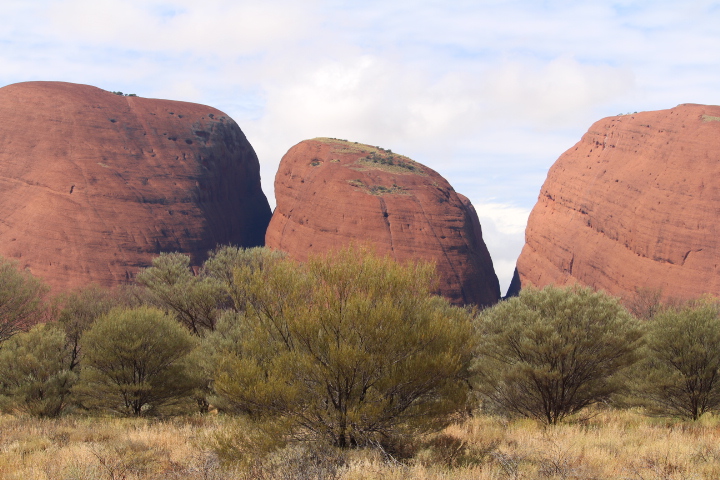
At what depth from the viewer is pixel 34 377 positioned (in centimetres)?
1906

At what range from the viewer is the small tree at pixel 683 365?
17.0 meters

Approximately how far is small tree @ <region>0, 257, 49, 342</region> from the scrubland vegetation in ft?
18.8

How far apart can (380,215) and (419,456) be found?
51.6 metres

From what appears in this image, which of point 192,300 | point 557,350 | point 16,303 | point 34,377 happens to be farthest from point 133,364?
point 557,350

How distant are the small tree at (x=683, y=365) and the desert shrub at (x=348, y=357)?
9272 millimetres

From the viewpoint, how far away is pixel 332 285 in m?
11.0

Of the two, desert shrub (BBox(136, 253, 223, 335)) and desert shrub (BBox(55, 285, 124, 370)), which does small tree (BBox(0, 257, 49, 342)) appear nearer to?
desert shrub (BBox(55, 285, 124, 370))

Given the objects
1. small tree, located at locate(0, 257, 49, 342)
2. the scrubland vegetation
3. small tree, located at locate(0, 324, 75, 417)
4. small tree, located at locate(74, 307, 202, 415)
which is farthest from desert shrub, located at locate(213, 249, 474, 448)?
small tree, located at locate(0, 257, 49, 342)

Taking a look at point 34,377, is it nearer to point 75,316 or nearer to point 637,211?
point 75,316

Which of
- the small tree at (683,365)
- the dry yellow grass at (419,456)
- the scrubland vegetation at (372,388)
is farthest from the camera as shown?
the small tree at (683,365)

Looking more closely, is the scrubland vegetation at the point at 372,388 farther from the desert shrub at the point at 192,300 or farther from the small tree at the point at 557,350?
the desert shrub at the point at 192,300

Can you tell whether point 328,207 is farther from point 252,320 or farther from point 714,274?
point 252,320

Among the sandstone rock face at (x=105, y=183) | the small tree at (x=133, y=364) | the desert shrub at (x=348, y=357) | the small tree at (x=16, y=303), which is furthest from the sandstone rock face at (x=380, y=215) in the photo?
the desert shrub at (x=348, y=357)

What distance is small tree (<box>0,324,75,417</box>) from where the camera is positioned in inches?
739
